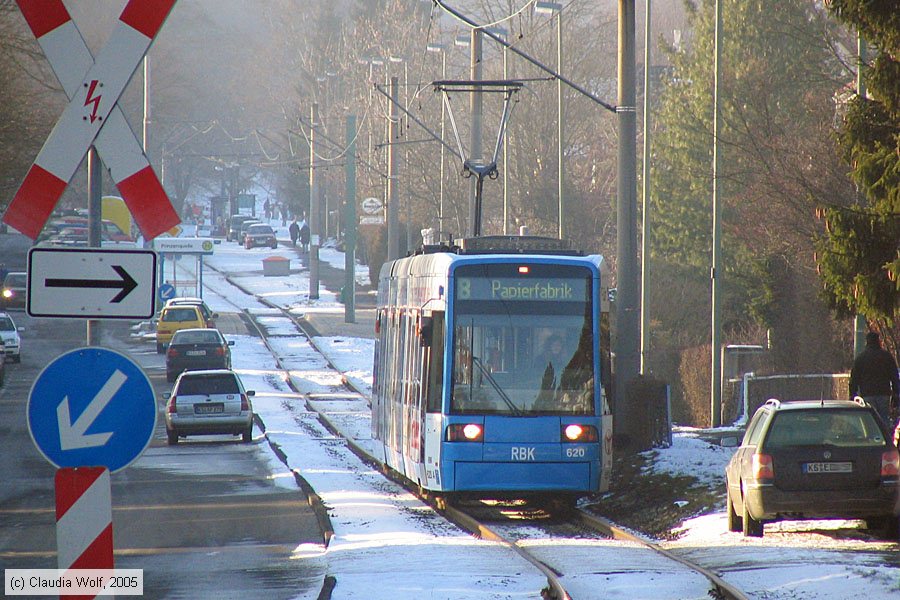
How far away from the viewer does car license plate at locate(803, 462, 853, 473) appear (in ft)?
50.0

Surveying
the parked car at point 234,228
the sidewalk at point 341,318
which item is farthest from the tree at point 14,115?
the parked car at point 234,228

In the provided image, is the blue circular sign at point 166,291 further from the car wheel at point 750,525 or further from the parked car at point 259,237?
the parked car at point 259,237

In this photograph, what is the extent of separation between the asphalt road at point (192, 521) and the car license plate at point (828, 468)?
5.01 meters

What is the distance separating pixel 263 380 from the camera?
4544 centimetres

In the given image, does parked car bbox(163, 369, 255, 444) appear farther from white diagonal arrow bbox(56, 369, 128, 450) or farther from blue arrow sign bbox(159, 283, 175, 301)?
blue arrow sign bbox(159, 283, 175, 301)

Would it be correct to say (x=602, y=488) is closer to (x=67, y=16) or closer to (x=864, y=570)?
(x=864, y=570)

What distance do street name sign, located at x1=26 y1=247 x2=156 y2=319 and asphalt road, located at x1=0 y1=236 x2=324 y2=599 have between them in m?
0.87

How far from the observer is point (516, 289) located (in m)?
18.0

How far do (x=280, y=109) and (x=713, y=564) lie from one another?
402 feet

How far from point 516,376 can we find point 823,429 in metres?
3.85

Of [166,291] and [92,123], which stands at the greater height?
[166,291]

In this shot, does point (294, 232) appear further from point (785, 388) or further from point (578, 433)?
point (578, 433)

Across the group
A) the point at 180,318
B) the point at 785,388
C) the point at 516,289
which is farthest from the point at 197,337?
the point at 516,289

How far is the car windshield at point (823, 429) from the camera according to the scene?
1546cm
